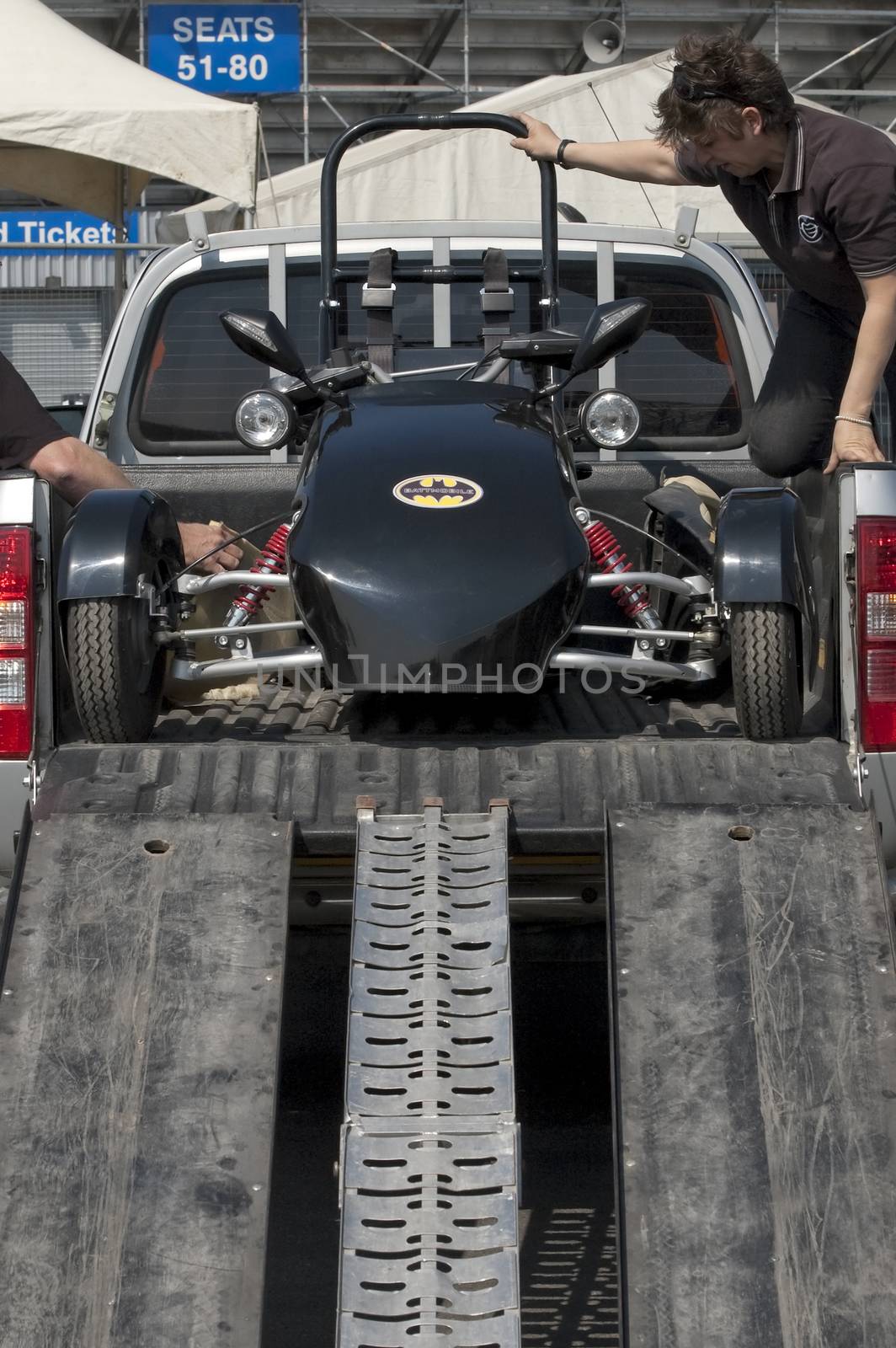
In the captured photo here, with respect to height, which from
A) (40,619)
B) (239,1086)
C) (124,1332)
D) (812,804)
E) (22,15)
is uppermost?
(22,15)

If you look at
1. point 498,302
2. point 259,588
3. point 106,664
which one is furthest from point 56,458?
point 498,302

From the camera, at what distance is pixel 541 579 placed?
3.21m

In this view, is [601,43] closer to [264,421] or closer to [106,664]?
[264,421]

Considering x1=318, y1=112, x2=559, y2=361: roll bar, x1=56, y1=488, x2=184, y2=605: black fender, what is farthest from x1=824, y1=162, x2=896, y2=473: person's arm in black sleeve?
x1=56, y1=488, x2=184, y2=605: black fender

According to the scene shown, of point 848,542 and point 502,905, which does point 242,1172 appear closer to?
point 502,905

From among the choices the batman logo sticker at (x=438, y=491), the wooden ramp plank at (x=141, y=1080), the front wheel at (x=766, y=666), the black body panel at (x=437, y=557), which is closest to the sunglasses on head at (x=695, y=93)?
the black body panel at (x=437, y=557)

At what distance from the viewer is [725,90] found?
369 cm

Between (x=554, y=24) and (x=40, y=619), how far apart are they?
65.3 ft

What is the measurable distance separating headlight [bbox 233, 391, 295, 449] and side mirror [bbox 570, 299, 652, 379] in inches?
29.6

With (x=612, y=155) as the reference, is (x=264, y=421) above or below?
below

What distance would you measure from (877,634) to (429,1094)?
→ 50.7 inches

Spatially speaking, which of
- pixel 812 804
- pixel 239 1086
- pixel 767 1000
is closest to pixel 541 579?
pixel 812 804

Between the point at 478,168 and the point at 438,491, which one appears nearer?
the point at 438,491

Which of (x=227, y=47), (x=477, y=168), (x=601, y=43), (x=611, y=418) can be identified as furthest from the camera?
(x=227, y=47)
